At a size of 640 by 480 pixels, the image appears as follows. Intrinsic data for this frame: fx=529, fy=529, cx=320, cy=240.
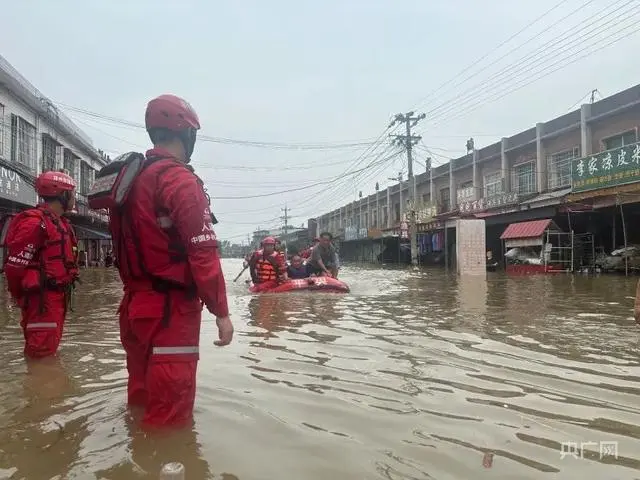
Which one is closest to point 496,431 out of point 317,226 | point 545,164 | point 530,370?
point 530,370

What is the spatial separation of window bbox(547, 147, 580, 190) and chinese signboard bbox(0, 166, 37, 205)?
838 inches

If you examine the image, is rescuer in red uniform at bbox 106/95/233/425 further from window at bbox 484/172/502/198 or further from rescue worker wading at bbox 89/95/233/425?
window at bbox 484/172/502/198

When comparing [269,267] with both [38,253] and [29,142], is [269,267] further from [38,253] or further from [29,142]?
[29,142]

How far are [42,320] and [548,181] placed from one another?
83.1 feet

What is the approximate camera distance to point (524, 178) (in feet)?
90.3

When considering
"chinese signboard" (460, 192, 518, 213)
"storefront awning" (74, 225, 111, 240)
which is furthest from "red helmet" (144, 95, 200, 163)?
"storefront awning" (74, 225, 111, 240)

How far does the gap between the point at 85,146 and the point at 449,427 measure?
1270 inches

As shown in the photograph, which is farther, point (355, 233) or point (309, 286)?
point (355, 233)

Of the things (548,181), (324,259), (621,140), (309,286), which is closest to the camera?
(309,286)

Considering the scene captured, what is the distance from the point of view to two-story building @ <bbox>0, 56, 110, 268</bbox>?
17.4 meters

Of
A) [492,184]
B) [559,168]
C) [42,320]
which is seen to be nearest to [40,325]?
[42,320]

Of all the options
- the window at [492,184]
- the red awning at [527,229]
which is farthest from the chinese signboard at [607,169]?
the window at [492,184]

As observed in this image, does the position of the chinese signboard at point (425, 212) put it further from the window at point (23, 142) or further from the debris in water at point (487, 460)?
the debris in water at point (487, 460)

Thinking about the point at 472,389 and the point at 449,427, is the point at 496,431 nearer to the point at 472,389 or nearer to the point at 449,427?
the point at 449,427
